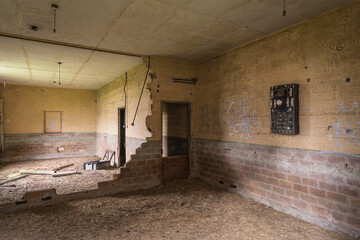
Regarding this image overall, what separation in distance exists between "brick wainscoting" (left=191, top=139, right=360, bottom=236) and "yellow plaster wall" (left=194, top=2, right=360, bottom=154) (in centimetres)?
20

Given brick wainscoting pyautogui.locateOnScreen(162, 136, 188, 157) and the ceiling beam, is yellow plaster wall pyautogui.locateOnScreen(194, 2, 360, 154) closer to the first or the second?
brick wainscoting pyautogui.locateOnScreen(162, 136, 188, 157)

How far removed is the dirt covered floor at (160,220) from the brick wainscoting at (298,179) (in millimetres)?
180

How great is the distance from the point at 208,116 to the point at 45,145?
7499mm

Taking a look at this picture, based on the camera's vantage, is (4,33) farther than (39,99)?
No

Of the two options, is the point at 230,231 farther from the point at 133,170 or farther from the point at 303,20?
the point at 303,20

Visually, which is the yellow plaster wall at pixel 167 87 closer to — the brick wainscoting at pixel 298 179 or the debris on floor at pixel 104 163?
the brick wainscoting at pixel 298 179

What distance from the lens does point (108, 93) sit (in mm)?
8297

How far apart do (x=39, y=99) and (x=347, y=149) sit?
1019 centimetres

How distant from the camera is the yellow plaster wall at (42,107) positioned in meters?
8.50

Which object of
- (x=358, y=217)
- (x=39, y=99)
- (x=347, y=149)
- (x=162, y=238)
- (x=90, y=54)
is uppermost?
(x=90, y=54)

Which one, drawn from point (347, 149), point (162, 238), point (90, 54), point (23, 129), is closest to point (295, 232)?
point (347, 149)

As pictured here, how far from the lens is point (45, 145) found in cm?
910

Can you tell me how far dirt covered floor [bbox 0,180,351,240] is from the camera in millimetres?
2965

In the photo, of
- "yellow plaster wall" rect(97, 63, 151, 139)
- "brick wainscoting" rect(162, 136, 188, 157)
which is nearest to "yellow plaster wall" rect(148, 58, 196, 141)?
"yellow plaster wall" rect(97, 63, 151, 139)
